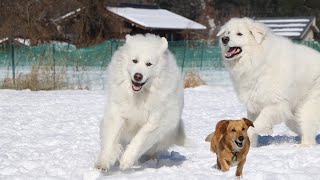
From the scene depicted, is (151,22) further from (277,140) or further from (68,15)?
(277,140)

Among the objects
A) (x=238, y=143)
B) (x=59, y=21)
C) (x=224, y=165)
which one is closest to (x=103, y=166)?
(x=224, y=165)

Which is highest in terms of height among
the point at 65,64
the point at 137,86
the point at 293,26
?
the point at 137,86

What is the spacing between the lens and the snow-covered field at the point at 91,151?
4723mm

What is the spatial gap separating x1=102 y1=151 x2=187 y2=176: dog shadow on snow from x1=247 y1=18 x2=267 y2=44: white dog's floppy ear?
1.72 metres

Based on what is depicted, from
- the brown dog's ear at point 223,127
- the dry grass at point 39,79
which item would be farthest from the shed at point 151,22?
the brown dog's ear at point 223,127

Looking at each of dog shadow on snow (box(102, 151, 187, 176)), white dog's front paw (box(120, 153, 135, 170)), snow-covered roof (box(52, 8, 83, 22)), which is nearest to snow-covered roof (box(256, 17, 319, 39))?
snow-covered roof (box(52, 8, 83, 22))

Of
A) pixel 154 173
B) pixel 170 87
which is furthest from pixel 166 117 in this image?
pixel 154 173

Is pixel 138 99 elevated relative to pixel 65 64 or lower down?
elevated

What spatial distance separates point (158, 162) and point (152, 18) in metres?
29.2

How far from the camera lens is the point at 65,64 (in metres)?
14.9

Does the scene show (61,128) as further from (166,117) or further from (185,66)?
(185,66)

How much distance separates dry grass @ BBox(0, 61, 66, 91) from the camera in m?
14.2

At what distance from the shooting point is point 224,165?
4.77 meters

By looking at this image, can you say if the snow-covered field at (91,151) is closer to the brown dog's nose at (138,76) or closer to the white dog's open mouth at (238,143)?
the white dog's open mouth at (238,143)
